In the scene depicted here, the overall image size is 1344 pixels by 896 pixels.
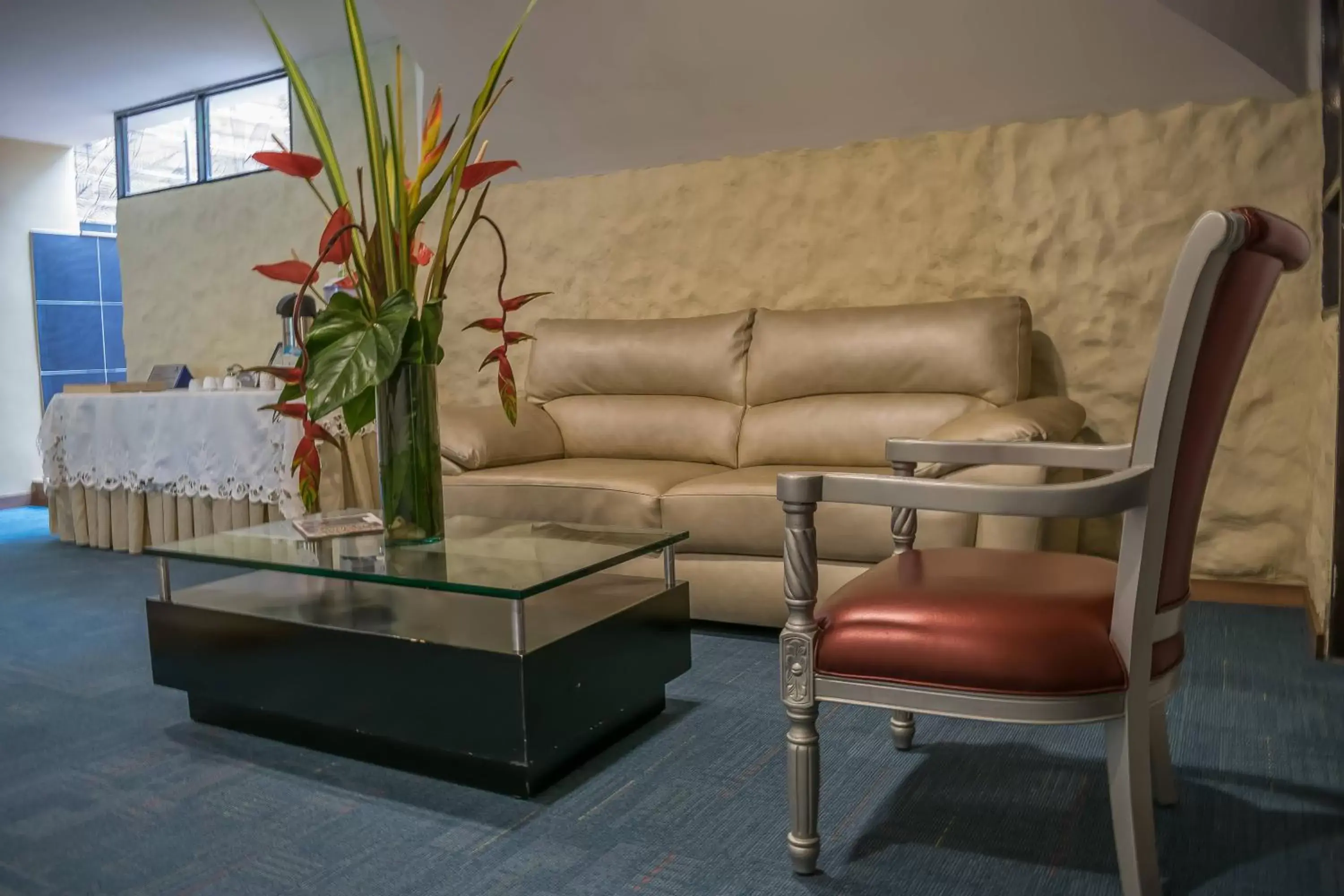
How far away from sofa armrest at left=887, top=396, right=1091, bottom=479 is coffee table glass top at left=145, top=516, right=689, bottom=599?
557mm

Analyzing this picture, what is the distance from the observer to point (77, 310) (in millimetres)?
6277

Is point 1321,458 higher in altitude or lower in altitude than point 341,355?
lower

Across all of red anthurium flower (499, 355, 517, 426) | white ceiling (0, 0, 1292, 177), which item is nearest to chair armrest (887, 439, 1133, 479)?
red anthurium flower (499, 355, 517, 426)

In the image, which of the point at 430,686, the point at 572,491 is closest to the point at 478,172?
the point at 430,686

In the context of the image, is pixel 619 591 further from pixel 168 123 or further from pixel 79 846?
pixel 168 123

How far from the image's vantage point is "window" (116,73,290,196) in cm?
525

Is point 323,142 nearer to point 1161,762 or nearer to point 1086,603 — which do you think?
point 1086,603

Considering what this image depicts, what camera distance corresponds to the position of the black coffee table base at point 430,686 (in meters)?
1.72

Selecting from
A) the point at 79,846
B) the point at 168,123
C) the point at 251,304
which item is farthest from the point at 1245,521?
the point at 168,123

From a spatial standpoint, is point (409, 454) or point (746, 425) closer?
point (409, 454)

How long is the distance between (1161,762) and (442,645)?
1.25 metres

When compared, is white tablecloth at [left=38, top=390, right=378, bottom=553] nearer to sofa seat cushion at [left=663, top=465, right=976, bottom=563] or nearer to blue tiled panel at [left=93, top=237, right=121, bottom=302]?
sofa seat cushion at [left=663, top=465, right=976, bottom=563]

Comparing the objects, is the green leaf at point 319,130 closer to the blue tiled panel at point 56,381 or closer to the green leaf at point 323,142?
the green leaf at point 323,142

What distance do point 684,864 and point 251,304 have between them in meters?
Result: 4.61
